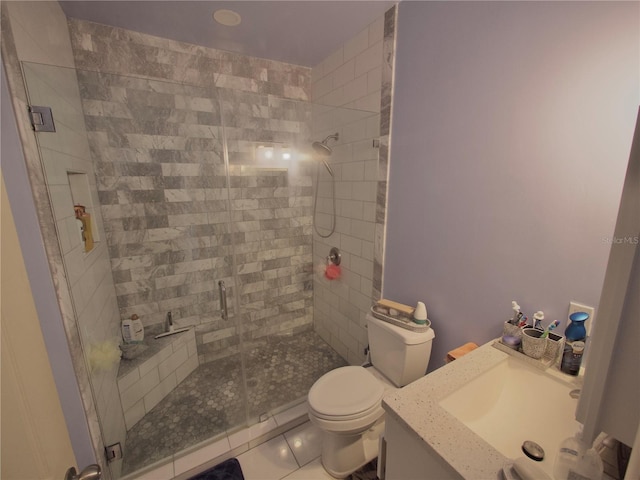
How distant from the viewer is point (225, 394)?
2.02 meters

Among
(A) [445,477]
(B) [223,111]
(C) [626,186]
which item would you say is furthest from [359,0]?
(A) [445,477]

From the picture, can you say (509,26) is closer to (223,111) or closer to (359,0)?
(359,0)

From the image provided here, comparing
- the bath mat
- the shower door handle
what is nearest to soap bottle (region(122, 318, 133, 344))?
the shower door handle

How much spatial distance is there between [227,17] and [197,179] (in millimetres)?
1090

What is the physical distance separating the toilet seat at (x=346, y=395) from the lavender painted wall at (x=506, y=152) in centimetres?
47

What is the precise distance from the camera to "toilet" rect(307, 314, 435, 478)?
1.38 m

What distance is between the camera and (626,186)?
0.46m

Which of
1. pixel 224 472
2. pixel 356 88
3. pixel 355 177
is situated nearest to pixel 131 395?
pixel 224 472

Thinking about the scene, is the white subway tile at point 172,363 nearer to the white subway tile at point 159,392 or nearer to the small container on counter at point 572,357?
the white subway tile at point 159,392

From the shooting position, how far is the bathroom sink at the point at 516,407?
89cm

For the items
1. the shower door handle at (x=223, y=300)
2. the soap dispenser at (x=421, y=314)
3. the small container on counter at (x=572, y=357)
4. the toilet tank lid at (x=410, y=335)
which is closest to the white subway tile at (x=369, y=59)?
the soap dispenser at (x=421, y=314)

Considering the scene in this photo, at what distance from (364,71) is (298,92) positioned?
0.78 metres

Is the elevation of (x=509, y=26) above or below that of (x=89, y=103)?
above

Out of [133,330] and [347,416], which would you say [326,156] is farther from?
[133,330]
